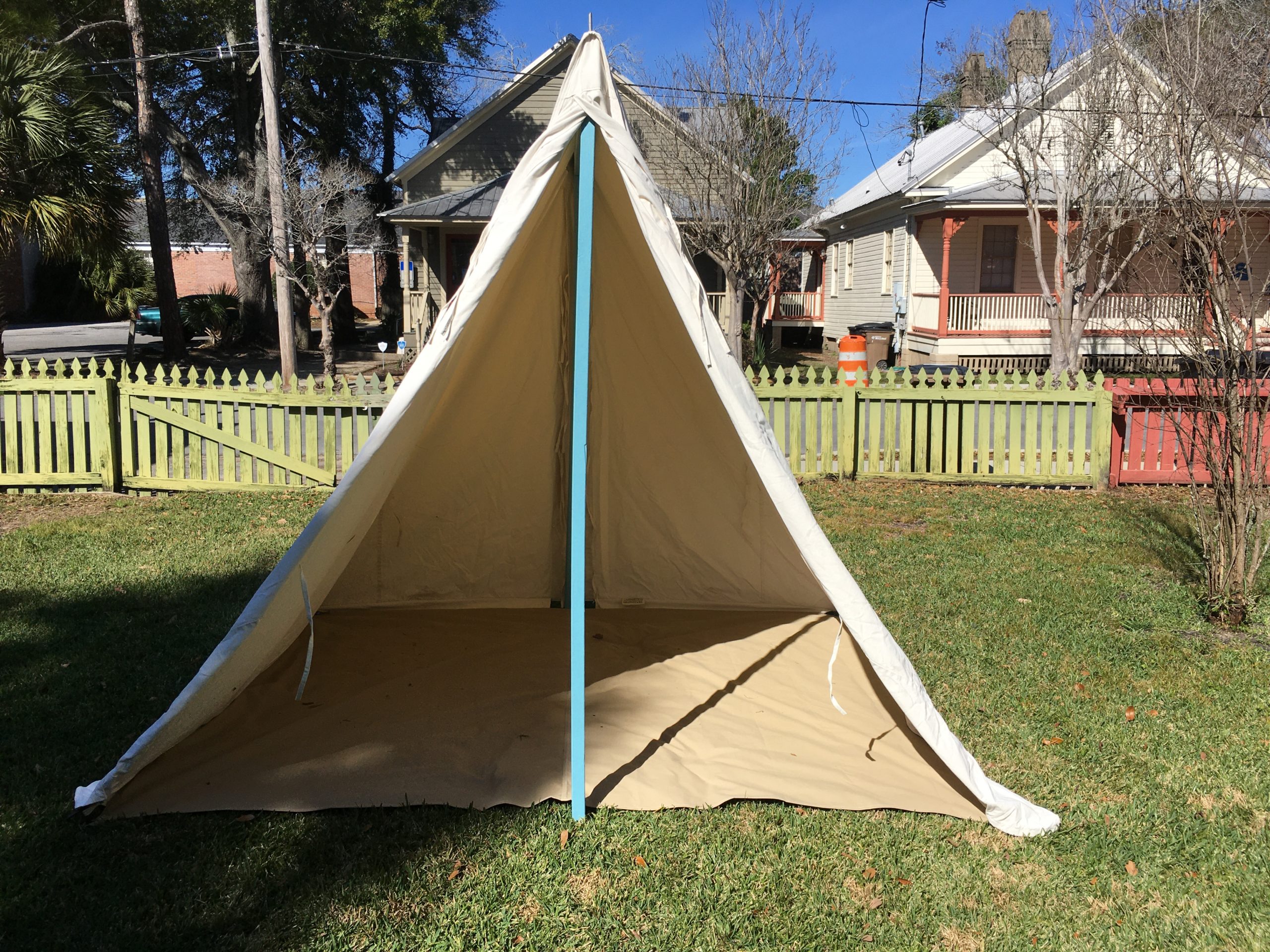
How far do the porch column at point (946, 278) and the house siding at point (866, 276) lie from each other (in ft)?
7.57

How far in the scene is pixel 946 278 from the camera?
22.2 m

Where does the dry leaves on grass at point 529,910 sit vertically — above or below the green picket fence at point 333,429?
below

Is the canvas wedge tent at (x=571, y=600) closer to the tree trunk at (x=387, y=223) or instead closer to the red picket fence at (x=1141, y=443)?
the red picket fence at (x=1141, y=443)

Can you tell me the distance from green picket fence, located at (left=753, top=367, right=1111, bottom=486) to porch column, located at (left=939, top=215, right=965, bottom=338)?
12.1 meters

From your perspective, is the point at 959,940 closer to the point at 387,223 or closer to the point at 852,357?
the point at 852,357

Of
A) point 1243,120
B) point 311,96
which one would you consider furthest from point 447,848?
point 311,96

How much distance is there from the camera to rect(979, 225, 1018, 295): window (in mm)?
24281

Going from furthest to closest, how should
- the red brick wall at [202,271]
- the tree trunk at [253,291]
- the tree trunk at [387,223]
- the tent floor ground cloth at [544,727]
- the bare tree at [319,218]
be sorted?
1. the red brick wall at [202,271]
2. the tree trunk at [387,223]
3. the tree trunk at [253,291]
4. the bare tree at [319,218]
5. the tent floor ground cloth at [544,727]

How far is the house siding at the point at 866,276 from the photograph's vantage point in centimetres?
2566

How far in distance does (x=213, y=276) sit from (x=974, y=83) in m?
44.6

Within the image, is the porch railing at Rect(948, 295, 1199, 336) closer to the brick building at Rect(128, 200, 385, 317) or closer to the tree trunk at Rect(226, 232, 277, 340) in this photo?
the tree trunk at Rect(226, 232, 277, 340)

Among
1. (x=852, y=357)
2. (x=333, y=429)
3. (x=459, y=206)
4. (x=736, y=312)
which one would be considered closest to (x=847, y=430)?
(x=852, y=357)

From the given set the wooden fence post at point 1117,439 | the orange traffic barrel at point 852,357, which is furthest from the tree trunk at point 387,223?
the wooden fence post at point 1117,439

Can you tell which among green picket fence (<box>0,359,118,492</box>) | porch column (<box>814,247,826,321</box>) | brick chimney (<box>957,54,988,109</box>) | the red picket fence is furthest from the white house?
green picket fence (<box>0,359,118,492</box>)
